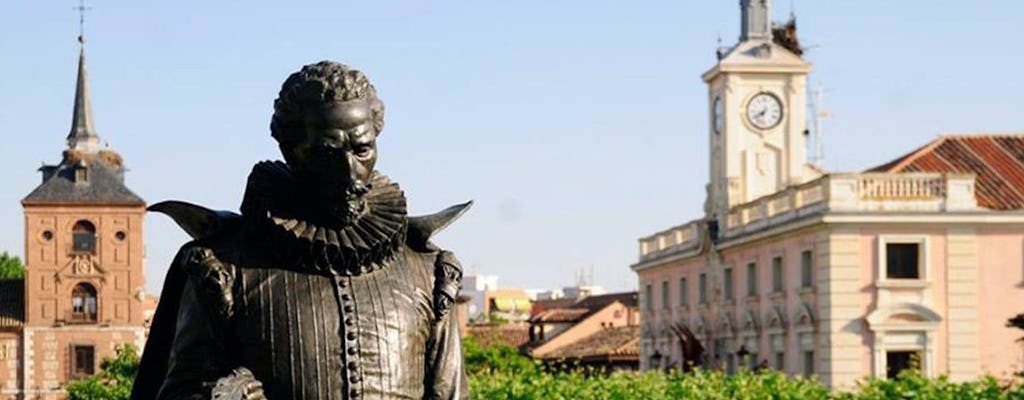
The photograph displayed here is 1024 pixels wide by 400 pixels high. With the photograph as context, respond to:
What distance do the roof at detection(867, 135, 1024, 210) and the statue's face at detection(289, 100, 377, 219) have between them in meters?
41.8

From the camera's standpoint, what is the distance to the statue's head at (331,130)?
4637 mm

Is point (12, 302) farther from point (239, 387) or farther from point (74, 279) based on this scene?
point (239, 387)

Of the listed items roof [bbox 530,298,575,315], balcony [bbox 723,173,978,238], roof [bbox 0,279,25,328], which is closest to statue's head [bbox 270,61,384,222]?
balcony [bbox 723,173,978,238]

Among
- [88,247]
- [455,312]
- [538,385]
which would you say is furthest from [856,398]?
[88,247]

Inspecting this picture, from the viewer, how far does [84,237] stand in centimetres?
9100

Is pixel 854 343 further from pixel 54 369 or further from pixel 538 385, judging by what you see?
pixel 54 369

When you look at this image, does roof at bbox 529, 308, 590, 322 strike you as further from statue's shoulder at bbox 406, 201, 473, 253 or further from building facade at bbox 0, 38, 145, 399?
statue's shoulder at bbox 406, 201, 473, 253

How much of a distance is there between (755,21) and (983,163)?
7538mm

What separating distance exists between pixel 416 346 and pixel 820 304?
4155cm

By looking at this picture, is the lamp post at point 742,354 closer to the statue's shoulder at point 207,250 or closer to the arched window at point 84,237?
the arched window at point 84,237

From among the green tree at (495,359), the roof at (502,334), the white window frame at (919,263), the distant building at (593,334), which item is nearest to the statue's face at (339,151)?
the white window frame at (919,263)

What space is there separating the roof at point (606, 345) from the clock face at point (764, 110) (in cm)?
1677

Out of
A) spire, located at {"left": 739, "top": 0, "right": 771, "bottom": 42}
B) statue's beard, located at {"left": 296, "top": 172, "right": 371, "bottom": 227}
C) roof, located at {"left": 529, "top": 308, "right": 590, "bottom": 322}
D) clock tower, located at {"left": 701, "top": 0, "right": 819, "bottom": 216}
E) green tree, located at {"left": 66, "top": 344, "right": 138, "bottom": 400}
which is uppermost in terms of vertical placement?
spire, located at {"left": 739, "top": 0, "right": 771, "bottom": 42}

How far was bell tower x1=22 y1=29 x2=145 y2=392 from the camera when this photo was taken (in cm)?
9031
